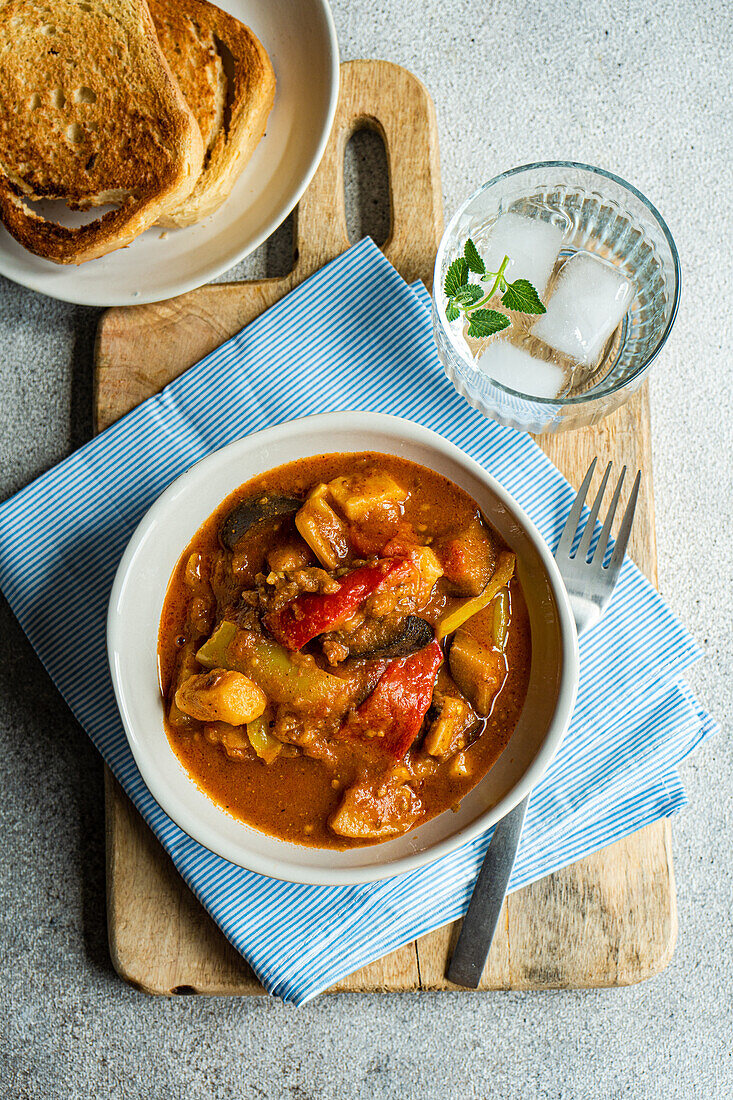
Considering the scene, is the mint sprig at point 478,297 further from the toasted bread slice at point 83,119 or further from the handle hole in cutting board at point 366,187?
the toasted bread slice at point 83,119

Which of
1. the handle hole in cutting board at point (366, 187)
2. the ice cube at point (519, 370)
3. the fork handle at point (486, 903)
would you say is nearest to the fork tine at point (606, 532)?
the ice cube at point (519, 370)

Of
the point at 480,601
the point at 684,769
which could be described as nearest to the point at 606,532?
the point at 480,601

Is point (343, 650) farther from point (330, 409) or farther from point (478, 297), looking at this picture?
point (478, 297)

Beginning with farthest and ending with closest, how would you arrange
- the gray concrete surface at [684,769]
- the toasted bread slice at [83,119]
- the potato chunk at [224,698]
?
1. the gray concrete surface at [684,769]
2. the toasted bread slice at [83,119]
3. the potato chunk at [224,698]

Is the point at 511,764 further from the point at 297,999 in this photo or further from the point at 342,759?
the point at 297,999

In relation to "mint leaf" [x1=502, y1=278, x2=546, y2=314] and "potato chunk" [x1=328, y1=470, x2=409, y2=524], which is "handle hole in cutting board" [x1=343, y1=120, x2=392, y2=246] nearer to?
"mint leaf" [x1=502, y1=278, x2=546, y2=314]

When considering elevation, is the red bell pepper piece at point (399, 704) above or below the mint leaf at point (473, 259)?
below
